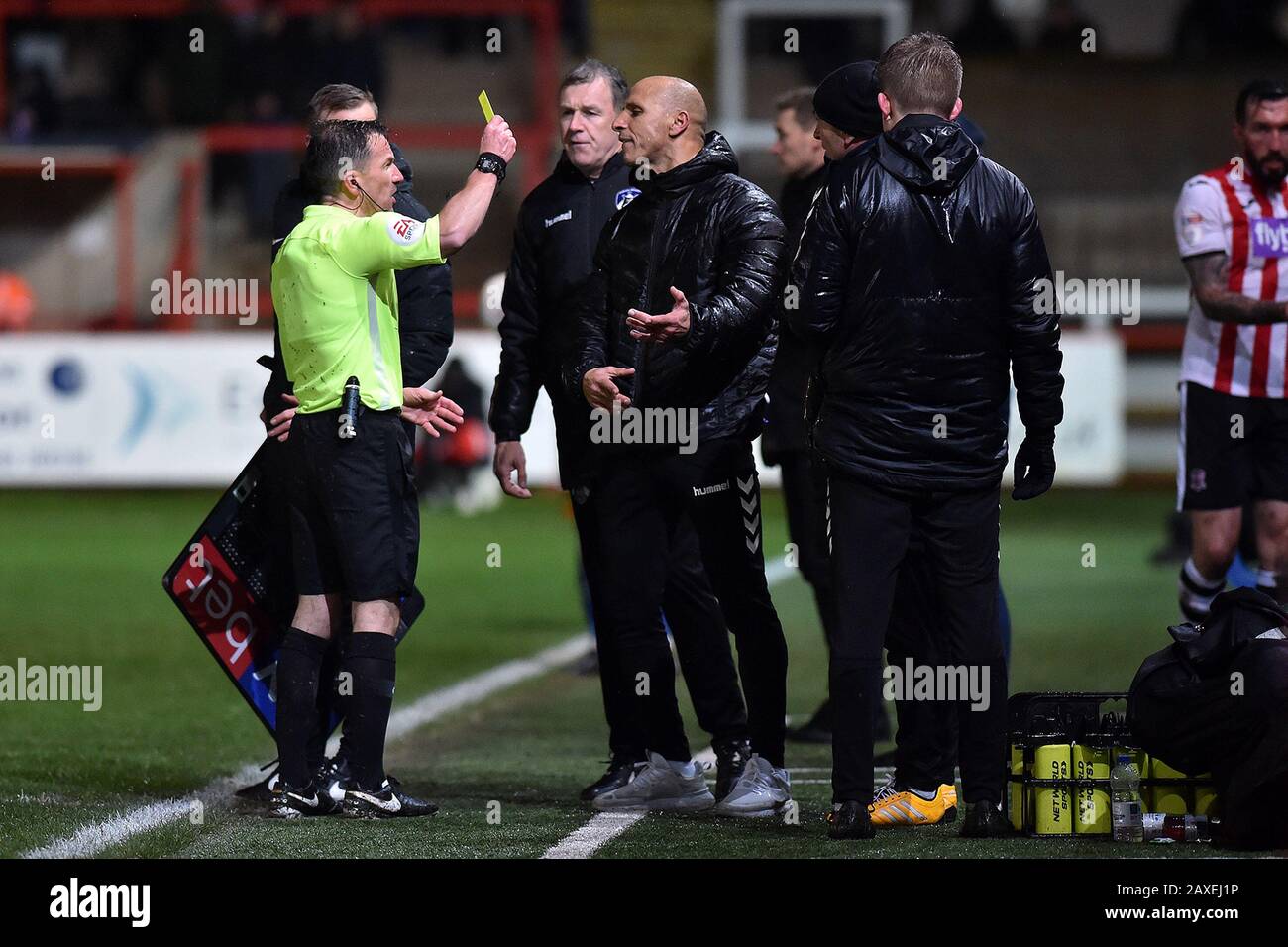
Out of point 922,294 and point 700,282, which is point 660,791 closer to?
point 700,282

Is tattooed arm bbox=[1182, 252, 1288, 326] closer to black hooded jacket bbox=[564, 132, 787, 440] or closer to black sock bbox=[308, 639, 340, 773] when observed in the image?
black hooded jacket bbox=[564, 132, 787, 440]

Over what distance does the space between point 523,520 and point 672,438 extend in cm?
1078

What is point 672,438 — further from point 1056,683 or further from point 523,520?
point 523,520

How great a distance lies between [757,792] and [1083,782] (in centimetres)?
96

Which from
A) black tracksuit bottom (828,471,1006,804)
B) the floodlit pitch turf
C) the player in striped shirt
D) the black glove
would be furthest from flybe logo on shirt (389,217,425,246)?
the player in striped shirt

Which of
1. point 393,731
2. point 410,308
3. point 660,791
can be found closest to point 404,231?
point 410,308

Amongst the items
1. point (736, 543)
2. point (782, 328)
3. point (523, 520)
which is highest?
point (782, 328)

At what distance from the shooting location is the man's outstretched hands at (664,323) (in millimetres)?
5578

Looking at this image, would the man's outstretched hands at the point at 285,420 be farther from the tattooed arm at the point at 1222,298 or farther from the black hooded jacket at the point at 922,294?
the tattooed arm at the point at 1222,298

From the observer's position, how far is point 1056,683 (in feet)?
28.2

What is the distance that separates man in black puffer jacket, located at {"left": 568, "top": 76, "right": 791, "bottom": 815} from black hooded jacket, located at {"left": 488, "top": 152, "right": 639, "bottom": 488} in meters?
0.16

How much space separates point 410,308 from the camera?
20.2 feet

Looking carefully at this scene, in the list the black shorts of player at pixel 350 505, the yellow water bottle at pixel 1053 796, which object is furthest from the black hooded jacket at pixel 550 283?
the yellow water bottle at pixel 1053 796
